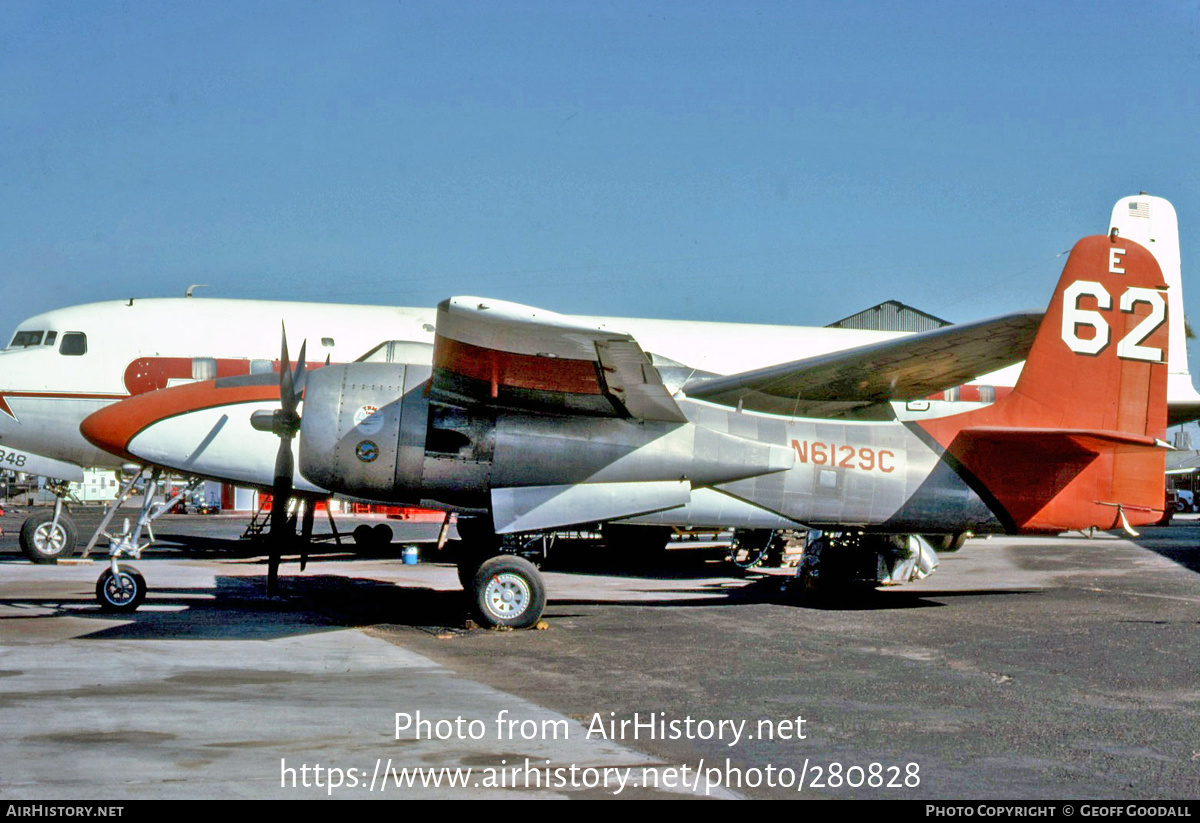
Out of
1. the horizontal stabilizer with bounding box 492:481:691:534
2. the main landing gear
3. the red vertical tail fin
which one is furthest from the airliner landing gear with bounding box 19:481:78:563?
the red vertical tail fin

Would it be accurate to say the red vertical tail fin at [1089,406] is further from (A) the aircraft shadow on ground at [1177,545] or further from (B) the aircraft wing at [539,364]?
(A) the aircraft shadow on ground at [1177,545]

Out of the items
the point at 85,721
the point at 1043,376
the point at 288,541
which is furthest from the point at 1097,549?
the point at 85,721

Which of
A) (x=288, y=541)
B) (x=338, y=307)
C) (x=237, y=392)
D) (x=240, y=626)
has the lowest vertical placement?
(x=240, y=626)

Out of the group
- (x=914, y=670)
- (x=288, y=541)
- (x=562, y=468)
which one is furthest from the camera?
(x=288, y=541)

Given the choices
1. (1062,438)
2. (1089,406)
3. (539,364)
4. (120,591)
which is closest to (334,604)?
(120,591)

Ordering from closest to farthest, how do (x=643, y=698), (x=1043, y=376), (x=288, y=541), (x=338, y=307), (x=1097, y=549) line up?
1. (x=643, y=698)
2. (x=288, y=541)
3. (x=1043, y=376)
4. (x=338, y=307)
5. (x=1097, y=549)

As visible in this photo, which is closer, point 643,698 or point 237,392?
point 643,698

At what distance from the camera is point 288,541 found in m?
13.9

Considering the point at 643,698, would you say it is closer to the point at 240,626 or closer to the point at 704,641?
the point at 704,641

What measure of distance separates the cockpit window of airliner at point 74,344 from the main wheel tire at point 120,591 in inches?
316

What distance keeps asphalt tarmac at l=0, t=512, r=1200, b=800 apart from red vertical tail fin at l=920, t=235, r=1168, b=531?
1.50 metres

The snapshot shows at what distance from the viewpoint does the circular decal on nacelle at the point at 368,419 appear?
12430mm

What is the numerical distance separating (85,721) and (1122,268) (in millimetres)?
13630

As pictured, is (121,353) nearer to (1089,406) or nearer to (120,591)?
(120,591)
